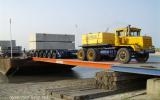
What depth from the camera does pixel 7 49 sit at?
40.1m

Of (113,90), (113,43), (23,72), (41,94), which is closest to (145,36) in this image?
(113,43)

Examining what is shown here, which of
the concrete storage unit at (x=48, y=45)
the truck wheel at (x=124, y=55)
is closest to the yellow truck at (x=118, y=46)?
the truck wheel at (x=124, y=55)

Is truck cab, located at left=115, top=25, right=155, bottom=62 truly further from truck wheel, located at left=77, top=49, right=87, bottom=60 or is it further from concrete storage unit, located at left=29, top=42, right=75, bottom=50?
concrete storage unit, located at left=29, top=42, right=75, bottom=50

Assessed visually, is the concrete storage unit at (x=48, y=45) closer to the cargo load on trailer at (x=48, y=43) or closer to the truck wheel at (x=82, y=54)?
the cargo load on trailer at (x=48, y=43)

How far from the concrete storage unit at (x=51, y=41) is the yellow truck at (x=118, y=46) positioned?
9649mm

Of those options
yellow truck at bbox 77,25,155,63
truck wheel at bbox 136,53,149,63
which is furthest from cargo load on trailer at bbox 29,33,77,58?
truck wheel at bbox 136,53,149,63

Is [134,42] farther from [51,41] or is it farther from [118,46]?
[51,41]

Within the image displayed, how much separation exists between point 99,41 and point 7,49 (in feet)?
81.1

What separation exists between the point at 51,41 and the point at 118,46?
44.8ft

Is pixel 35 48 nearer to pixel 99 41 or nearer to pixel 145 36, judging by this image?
pixel 99 41

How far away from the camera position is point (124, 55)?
53.5 feet

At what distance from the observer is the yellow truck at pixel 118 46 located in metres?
16.2

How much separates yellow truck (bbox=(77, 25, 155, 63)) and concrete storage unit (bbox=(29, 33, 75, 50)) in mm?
9649

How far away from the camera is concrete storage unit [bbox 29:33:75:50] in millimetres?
29141
